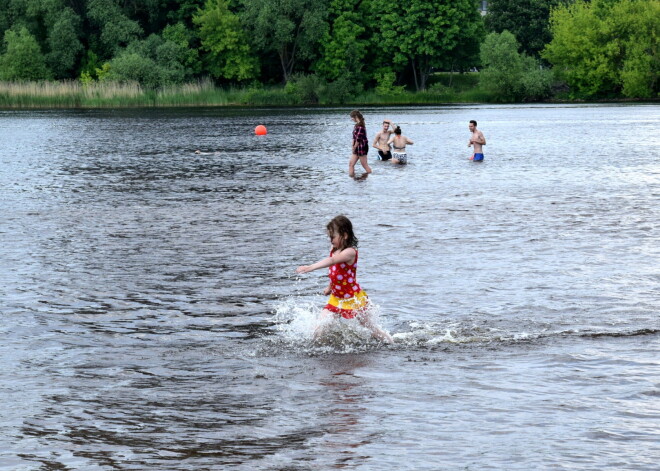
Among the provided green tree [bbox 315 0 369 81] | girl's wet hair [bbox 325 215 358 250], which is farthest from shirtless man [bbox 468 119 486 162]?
green tree [bbox 315 0 369 81]

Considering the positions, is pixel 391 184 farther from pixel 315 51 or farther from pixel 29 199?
pixel 315 51

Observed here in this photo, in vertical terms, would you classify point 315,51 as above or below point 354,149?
above

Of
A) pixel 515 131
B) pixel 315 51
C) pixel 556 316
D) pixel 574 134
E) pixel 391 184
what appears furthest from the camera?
pixel 315 51

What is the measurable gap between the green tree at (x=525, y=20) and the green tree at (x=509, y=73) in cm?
1656

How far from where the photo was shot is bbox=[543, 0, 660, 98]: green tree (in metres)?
100

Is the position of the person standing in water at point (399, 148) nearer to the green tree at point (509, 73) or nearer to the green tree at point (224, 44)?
the green tree at point (509, 73)

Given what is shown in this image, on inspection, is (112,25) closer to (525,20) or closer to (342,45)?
(342,45)

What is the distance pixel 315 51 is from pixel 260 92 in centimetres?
1023

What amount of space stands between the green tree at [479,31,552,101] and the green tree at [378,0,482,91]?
6895 mm

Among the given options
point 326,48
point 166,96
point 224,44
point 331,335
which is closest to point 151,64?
point 166,96

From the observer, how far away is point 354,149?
90.4 feet

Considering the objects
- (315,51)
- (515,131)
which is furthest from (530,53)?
(515,131)

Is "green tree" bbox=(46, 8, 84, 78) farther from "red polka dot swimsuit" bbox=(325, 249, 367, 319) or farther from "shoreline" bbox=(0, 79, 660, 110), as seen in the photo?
"red polka dot swimsuit" bbox=(325, 249, 367, 319)

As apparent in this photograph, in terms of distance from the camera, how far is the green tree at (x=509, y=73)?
99.2 meters
